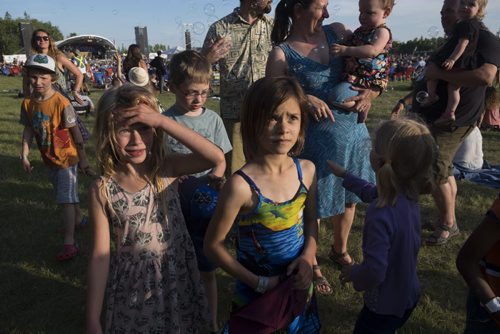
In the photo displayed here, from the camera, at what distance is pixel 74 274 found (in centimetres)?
344

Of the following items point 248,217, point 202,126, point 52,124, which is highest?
point 202,126

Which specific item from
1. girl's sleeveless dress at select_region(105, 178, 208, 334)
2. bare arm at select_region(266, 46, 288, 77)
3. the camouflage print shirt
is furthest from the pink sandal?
bare arm at select_region(266, 46, 288, 77)

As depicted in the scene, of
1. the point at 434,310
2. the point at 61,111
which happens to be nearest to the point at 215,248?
the point at 434,310

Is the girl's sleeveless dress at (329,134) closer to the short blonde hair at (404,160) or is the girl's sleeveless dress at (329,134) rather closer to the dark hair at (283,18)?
the dark hair at (283,18)

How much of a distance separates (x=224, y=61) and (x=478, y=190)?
388 cm

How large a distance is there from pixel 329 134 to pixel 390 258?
1.26 m

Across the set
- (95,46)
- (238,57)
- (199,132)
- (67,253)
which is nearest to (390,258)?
(199,132)

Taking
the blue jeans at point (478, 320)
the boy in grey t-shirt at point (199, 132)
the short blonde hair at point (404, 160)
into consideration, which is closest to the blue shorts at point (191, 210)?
the boy in grey t-shirt at point (199, 132)

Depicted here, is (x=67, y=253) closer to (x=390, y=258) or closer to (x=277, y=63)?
(x=277, y=63)

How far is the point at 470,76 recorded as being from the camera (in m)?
3.32

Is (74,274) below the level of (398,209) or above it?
below

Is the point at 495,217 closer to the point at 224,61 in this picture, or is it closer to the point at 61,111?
the point at 224,61

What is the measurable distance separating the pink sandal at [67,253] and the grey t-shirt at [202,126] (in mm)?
1787

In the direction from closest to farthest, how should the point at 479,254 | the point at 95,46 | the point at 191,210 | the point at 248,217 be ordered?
the point at 479,254
the point at 248,217
the point at 191,210
the point at 95,46
